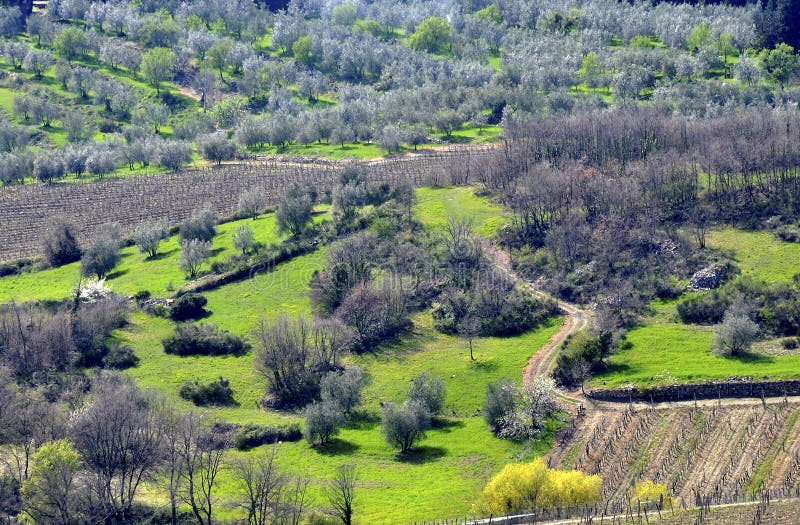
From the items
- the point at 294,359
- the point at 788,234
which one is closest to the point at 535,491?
the point at 294,359

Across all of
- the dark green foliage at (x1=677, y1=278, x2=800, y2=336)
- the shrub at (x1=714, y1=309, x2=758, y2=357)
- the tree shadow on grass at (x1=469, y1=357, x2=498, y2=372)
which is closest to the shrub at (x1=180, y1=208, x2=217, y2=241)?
the tree shadow on grass at (x1=469, y1=357, x2=498, y2=372)

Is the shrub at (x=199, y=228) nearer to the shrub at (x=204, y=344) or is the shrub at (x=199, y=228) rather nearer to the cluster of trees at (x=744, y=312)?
the shrub at (x=204, y=344)

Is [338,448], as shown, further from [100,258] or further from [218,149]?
[218,149]

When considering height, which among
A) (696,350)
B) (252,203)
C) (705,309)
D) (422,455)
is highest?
(252,203)

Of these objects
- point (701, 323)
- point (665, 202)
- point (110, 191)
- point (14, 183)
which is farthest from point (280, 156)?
point (701, 323)

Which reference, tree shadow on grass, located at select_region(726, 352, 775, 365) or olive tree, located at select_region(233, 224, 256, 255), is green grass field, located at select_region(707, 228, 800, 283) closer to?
tree shadow on grass, located at select_region(726, 352, 775, 365)

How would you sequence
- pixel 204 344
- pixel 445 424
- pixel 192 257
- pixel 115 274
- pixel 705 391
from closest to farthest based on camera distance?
pixel 705 391
pixel 445 424
pixel 204 344
pixel 192 257
pixel 115 274

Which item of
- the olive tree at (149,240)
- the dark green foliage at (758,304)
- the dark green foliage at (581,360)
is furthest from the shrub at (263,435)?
the olive tree at (149,240)
